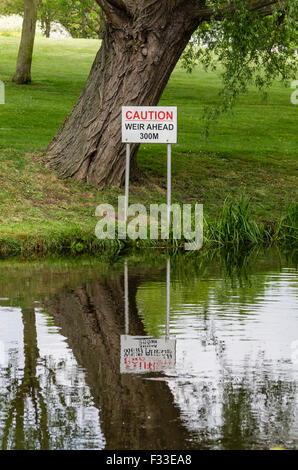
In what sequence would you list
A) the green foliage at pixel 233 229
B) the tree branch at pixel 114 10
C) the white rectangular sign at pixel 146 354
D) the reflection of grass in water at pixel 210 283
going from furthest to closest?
1. the tree branch at pixel 114 10
2. the green foliage at pixel 233 229
3. the reflection of grass in water at pixel 210 283
4. the white rectangular sign at pixel 146 354

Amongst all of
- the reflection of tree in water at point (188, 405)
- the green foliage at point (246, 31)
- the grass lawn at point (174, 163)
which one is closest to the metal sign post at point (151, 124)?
the grass lawn at point (174, 163)

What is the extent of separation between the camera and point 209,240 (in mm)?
20188

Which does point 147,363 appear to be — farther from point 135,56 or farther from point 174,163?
point 174,163

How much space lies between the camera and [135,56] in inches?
888

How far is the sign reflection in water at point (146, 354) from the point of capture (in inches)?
356

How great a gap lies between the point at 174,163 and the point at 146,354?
58.5ft

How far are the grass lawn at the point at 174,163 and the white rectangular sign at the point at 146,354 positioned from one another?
905 cm

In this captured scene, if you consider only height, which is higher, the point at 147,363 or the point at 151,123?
the point at 151,123

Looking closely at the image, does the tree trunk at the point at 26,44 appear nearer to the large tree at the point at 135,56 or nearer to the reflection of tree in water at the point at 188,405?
the large tree at the point at 135,56

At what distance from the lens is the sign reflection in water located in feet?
29.7

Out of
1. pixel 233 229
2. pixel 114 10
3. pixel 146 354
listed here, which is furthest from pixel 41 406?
pixel 114 10

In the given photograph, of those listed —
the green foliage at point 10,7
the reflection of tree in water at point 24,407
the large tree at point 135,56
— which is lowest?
the reflection of tree in water at point 24,407

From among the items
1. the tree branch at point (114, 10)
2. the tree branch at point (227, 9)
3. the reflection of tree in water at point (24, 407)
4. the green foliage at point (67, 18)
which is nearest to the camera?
the reflection of tree in water at point (24, 407)

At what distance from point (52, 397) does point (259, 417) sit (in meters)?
1.71
